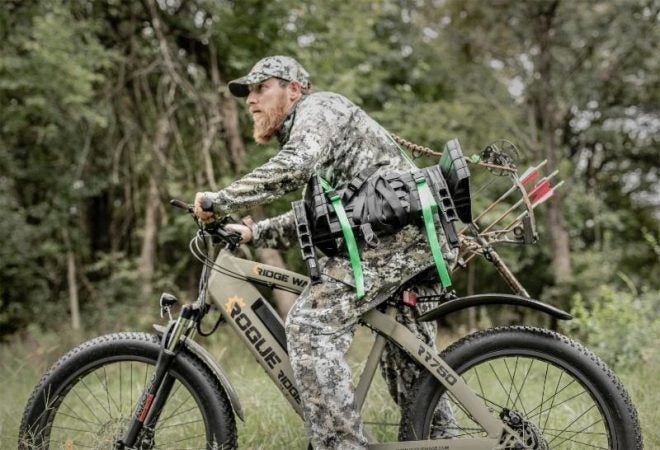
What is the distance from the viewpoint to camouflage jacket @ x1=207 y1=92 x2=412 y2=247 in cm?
237

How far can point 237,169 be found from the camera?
8.11 meters

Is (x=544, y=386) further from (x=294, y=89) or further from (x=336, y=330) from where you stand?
(x=294, y=89)

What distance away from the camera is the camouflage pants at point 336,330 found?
240 cm

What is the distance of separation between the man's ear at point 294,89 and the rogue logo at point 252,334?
2.95 feet

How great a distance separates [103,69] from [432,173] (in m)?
7.11

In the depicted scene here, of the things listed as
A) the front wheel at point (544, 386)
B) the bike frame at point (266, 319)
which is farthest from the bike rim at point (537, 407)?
the bike frame at point (266, 319)

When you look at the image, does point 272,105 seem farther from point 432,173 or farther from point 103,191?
point 103,191

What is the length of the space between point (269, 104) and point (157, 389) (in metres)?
1.27

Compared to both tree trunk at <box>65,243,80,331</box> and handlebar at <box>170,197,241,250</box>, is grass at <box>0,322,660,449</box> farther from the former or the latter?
tree trunk at <box>65,243,80,331</box>

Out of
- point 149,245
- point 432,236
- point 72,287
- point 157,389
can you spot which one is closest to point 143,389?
point 157,389

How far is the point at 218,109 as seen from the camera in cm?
813

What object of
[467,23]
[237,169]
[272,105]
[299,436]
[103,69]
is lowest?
[299,436]

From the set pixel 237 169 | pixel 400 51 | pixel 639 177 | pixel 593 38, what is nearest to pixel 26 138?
pixel 237 169

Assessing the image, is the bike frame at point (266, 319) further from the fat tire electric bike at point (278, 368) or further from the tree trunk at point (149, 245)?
the tree trunk at point (149, 245)
